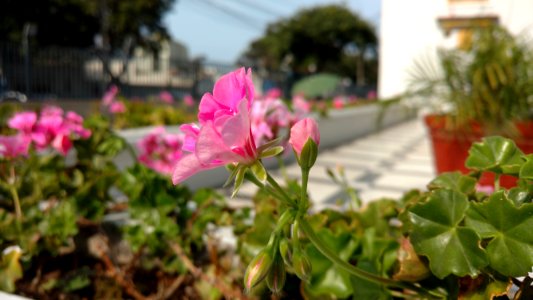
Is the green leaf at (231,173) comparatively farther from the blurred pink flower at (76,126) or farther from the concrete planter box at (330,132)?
the concrete planter box at (330,132)

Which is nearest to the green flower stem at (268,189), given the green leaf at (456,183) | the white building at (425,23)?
the green leaf at (456,183)

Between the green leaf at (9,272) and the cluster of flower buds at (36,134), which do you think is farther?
the cluster of flower buds at (36,134)

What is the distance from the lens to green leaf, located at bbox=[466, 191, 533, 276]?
49cm

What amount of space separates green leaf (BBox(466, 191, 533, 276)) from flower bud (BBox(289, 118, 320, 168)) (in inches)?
7.6

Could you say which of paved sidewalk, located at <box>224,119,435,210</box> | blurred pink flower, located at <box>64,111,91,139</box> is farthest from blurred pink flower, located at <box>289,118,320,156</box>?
paved sidewalk, located at <box>224,119,435,210</box>

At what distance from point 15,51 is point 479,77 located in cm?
717

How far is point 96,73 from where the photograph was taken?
8242mm

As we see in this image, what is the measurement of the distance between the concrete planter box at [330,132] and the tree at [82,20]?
16.5 meters

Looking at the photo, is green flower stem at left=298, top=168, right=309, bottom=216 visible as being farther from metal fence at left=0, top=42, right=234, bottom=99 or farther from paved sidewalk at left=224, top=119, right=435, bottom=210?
metal fence at left=0, top=42, right=234, bottom=99

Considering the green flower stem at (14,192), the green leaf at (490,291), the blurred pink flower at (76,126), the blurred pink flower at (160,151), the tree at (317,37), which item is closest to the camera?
the green leaf at (490,291)

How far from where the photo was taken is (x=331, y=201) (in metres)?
2.84

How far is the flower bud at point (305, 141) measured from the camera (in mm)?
440

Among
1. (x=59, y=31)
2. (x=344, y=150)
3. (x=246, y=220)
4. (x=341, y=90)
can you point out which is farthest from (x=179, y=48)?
(x=246, y=220)

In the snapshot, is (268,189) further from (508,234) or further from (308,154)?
(508,234)
